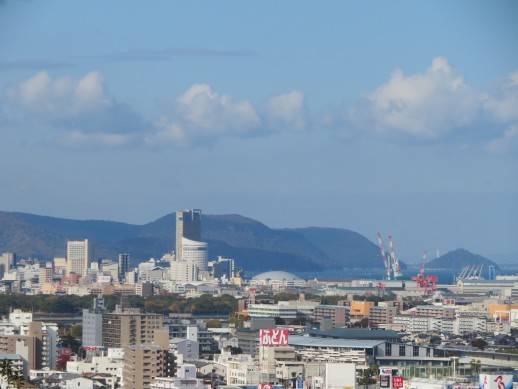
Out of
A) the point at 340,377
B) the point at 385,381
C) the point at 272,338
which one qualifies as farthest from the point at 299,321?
the point at 385,381

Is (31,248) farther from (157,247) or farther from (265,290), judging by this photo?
(265,290)

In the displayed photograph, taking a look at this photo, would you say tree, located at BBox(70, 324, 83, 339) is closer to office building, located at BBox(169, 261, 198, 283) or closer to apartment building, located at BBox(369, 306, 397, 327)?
apartment building, located at BBox(369, 306, 397, 327)

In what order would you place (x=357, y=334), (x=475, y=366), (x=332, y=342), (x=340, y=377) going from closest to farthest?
(x=340, y=377) < (x=475, y=366) < (x=332, y=342) < (x=357, y=334)

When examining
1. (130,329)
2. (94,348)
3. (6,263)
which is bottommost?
(94,348)

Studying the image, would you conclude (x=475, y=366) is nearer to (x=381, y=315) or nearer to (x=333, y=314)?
(x=333, y=314)

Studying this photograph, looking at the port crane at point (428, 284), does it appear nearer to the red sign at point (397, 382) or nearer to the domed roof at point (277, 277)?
the domed roof at point (277, 277)

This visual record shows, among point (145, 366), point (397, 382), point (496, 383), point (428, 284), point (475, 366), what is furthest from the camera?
point (428, 284)

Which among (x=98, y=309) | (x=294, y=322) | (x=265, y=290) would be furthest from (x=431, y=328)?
(x=265, y=290)
